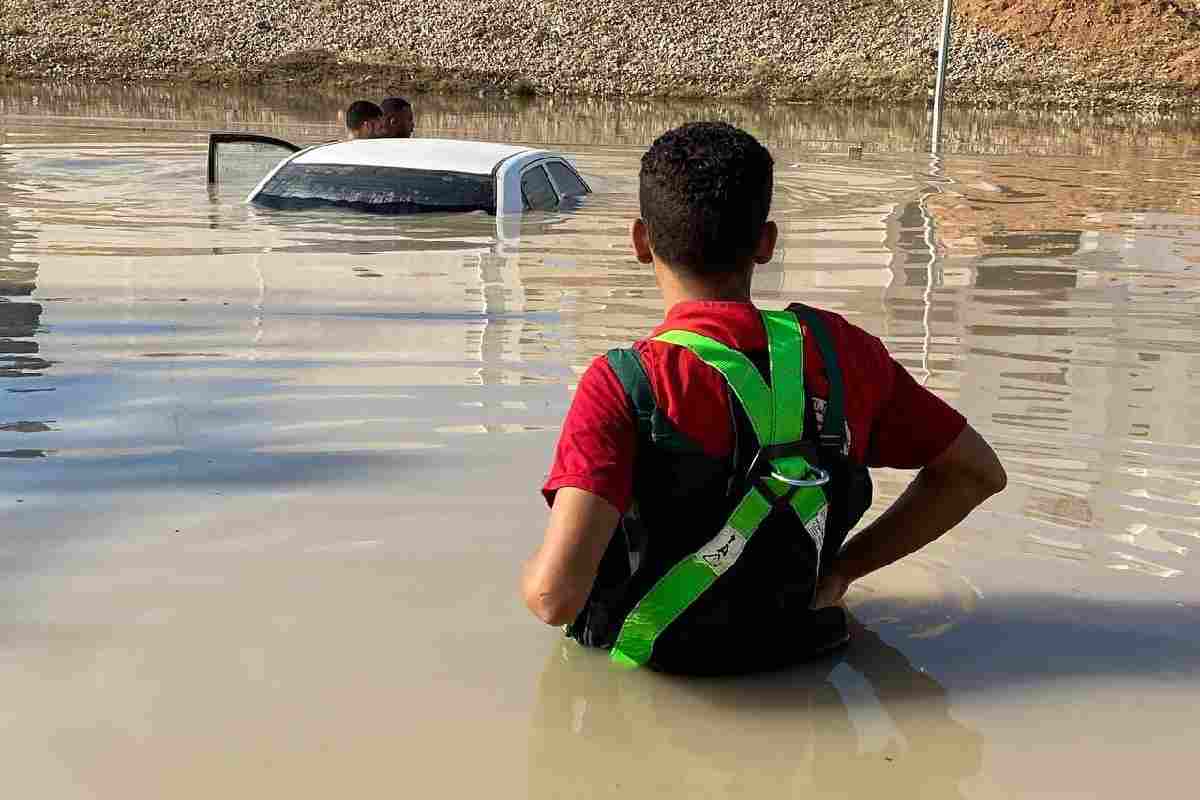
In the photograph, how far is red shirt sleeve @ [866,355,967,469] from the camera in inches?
134

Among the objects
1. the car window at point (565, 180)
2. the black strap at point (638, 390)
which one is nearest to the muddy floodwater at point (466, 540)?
the black strap at point (638, 390)

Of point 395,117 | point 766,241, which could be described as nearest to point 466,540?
point 766,241

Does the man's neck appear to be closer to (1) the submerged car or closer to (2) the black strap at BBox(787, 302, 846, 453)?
(2) the black strap at BBox(787, 302, 846, 453)

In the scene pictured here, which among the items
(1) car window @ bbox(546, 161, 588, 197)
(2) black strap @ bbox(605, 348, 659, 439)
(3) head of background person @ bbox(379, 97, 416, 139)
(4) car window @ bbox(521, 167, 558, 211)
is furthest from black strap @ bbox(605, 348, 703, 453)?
(3) head of background person @ bbox(379, 97, 416, 139)

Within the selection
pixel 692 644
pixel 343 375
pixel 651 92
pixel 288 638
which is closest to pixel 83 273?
pixel 343 375

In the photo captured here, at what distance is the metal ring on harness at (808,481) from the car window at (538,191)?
8.67 metres

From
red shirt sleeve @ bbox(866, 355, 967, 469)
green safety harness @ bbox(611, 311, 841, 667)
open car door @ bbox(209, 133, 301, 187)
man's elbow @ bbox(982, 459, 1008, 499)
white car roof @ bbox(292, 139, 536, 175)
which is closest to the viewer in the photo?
green safety harness @ bbox(611, 311, 841, 667)

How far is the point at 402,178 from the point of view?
11.3 m

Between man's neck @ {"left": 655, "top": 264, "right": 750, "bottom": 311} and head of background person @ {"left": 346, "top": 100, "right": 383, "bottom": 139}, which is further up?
head of background person @ {"left": 346, "top": 100, "right": 383, "bottom": 139}

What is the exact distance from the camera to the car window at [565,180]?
12641 millimetres

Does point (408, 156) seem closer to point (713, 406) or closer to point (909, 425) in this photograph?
point (909, 425)

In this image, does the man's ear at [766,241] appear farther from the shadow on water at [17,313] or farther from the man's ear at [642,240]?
the shadow on water at [17,313]

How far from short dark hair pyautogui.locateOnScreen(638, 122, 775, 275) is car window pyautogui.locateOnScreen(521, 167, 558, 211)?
28.3 feet

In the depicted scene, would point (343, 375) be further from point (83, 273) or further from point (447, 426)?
point (83, 273)
